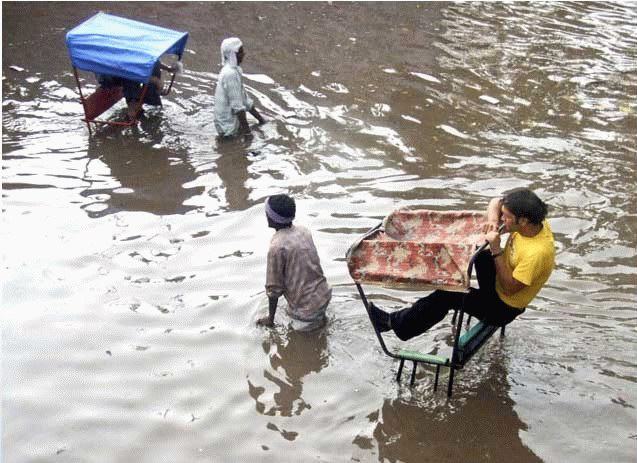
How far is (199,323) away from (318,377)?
3.40 feet

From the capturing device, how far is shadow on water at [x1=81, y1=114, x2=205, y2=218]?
7.08m

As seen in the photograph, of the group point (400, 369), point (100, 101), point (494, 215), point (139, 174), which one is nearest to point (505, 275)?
point (494, 215)

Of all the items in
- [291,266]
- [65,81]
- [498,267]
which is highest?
[498,267]

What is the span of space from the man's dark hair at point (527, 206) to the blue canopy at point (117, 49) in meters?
4.74

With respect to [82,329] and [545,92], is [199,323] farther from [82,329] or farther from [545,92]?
[545,92]

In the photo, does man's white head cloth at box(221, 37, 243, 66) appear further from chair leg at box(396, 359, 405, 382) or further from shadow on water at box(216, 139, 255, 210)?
chair leg at box(396, 359, 405, 382)

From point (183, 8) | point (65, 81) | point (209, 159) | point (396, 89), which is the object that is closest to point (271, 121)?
point (209, 159)

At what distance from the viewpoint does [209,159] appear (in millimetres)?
8039

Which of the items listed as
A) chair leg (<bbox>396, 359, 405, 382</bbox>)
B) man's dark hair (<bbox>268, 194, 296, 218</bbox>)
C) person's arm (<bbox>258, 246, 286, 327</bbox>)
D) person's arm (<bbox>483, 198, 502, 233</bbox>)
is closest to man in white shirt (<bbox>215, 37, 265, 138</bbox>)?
man's dark hair (<bbox>268, 194, 296, 218</bbox>)

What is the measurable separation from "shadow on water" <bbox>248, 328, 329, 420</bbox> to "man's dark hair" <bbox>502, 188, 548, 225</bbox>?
166 centimetres

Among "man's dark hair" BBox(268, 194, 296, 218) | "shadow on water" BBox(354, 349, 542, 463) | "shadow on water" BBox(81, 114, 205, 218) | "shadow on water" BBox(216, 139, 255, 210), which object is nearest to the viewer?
"shadow on water" BBox(354, 349, 542, 463)

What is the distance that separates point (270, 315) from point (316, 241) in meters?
1.43

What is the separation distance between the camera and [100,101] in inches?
341

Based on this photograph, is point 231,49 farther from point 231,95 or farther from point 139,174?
point 139,174
